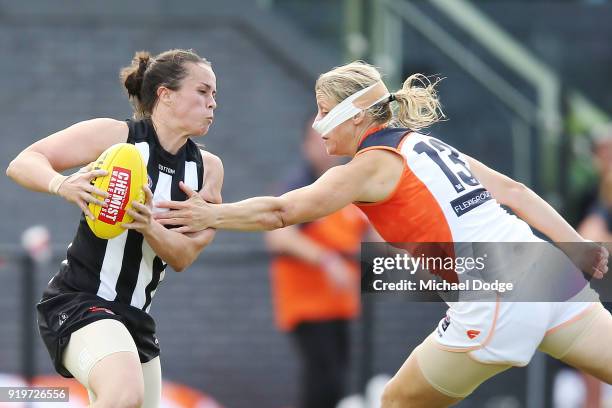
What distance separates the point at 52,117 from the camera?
30.3 feet

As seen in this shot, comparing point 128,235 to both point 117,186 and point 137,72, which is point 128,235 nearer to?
point 117,186

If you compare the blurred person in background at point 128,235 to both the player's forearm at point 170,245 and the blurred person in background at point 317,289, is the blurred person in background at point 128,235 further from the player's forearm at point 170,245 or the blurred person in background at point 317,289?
the blurred person in background at point 317,289

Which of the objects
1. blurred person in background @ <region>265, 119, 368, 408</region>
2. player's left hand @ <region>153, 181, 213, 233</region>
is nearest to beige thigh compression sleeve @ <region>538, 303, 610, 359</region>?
player's left hand @ <region>153, 181, 213, 233</region>

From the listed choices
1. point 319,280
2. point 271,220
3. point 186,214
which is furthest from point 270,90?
point 186,214

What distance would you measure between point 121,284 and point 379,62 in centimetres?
462

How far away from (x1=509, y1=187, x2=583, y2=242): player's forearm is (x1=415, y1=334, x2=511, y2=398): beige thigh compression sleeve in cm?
72

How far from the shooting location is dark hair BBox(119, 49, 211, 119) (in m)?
5.16

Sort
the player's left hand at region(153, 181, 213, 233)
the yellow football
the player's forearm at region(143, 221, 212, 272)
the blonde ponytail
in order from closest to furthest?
the yellow football
the player's forearm at region(143, 221, 212, 272)
the player's left hand at region(153, 181, 213, 233)
the blonde ponytail

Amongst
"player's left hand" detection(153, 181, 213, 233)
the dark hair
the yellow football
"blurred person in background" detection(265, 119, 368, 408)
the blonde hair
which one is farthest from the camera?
"blurred person in background" detection(265, 119, 368, 408)

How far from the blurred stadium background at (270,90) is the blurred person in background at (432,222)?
3758mm

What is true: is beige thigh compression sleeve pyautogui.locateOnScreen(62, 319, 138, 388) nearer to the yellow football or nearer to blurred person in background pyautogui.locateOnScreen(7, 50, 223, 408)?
blurred person in background pyautogui.locateOnScreen(7, 50, 223, 408)

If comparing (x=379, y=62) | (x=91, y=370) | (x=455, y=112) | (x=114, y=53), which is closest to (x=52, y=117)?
(x=114, y=53)

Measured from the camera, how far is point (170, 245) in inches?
191

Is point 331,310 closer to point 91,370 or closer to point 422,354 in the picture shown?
point 422,354
